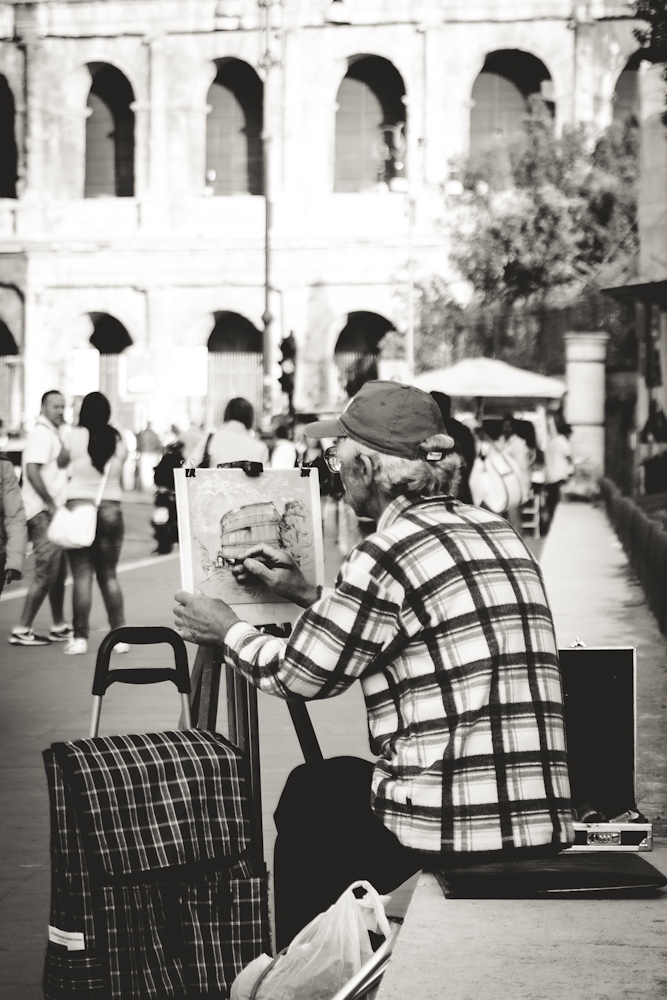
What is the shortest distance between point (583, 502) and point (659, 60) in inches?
634

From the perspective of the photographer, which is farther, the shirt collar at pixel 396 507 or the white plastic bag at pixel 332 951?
the shirt collar at pixel 396 507

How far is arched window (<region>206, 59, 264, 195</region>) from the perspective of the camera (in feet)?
143

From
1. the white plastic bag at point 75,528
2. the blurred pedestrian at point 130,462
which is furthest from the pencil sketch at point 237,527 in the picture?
the blurred pedestrian at point 130,462

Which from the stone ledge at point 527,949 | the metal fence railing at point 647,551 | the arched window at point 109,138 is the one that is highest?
the arched window at point 109,138

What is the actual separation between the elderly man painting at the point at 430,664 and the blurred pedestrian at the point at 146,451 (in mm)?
34176

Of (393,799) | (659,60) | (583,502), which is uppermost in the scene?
(659,60)

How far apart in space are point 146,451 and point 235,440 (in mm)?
27144

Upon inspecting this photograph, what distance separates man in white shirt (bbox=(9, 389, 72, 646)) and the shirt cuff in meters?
7.18

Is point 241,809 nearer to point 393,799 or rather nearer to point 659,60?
point 393,799

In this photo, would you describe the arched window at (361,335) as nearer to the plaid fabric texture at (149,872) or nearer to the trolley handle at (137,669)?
the trolley handle at (137,669)

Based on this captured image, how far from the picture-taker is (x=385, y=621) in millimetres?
3203

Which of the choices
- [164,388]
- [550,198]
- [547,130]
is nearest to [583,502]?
[550,198]

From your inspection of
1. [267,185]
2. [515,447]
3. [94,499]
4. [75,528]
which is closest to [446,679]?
[75,528]

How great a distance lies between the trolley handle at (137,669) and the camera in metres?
3.93
